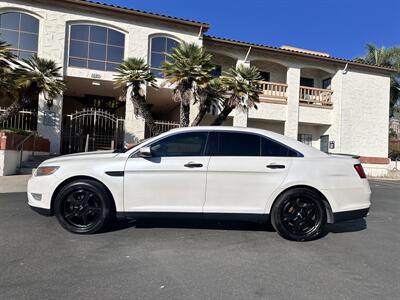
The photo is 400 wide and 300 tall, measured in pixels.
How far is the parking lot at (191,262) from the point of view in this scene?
3.10 meters

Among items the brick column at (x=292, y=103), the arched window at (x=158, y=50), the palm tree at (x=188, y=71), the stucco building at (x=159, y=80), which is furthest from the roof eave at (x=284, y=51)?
the palm tree at (x=188, y=71)

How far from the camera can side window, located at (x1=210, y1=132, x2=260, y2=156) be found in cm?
473

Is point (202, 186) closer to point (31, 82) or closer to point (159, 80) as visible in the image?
point (31, 82)

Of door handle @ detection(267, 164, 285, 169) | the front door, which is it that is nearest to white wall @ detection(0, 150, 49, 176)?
the front door

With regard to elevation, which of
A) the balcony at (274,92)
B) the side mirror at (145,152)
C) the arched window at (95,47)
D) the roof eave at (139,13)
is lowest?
the side mirror at (145,152)

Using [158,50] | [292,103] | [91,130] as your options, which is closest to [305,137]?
[292,103]

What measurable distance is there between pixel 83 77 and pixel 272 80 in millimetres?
11471

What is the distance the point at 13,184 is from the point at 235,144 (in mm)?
7573

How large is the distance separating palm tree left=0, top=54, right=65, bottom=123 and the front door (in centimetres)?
894

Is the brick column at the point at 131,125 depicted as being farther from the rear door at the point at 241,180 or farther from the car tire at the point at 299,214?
the car tire at the point at 299,214

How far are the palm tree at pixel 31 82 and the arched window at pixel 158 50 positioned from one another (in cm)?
510

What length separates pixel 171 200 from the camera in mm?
4590

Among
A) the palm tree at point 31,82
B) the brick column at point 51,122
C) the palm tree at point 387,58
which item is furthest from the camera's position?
the palm tree at point 387,58

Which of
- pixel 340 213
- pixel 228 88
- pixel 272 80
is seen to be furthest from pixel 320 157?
pixel 272 80
